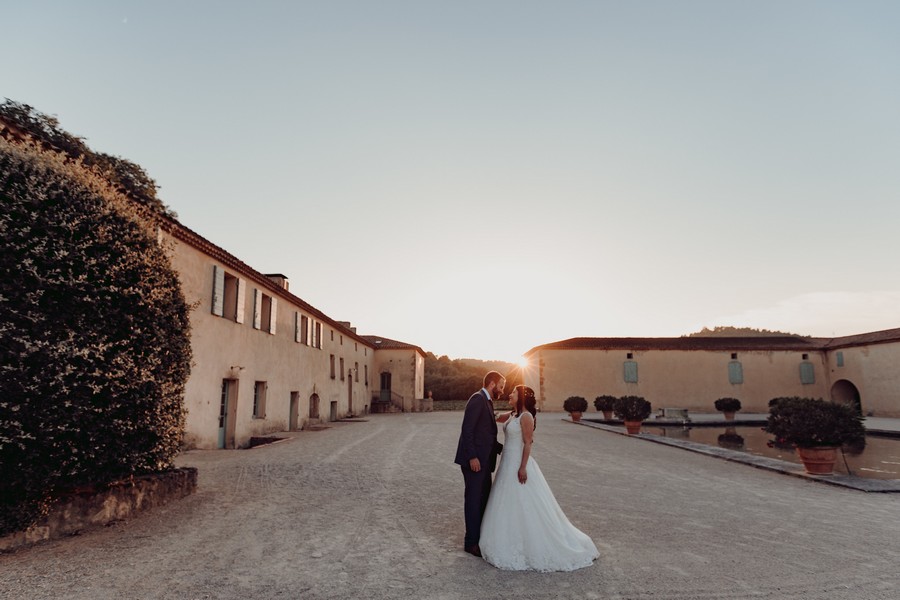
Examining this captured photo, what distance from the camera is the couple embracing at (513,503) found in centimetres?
441

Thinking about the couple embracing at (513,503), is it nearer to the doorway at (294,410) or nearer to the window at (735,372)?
the doorway at (294,410)

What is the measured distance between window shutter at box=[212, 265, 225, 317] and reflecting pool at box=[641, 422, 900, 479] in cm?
1480

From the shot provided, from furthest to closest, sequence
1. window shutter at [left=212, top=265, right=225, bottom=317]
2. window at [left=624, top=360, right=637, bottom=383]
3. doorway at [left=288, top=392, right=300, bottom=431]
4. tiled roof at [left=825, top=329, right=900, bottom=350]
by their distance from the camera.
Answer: window at [left=624, top=360, right=637, bottom=383] → tiled roof at [left=825, top=329, right=900, bottom=350] → doorway at [left=288, top=392, right=300, bottom=431] → window shutter at [left=212, top=265, right=225, bottom=317]

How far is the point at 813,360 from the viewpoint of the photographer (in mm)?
34594

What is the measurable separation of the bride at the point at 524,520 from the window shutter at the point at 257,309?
13.2m

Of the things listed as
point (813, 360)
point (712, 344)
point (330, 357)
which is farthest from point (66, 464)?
point (813, 360)

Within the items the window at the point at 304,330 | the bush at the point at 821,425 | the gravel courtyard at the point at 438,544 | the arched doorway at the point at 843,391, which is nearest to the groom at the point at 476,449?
the gravel courtyard at the point at 438,544

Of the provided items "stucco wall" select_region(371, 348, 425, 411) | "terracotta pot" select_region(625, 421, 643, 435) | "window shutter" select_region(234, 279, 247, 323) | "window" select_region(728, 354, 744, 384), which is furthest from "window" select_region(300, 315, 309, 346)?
"window" select_region(728, 354, 744, 384)

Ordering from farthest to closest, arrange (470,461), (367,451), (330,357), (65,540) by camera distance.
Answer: (330,357), (367,451), (65,540), (470,461)

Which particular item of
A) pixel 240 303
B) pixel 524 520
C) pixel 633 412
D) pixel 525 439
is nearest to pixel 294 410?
pixel 240 303

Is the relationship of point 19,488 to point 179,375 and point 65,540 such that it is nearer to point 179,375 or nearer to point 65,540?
point 65,540

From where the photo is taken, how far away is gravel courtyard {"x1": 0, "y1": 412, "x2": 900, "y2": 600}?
3916 millimetres

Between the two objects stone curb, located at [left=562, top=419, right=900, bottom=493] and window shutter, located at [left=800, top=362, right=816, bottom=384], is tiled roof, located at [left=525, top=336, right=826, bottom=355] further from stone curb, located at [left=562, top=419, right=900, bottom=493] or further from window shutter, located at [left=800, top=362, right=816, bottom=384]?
stone curb, located at [left=562, top=419, right=900, bottom=493]

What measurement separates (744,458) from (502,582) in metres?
9.59
